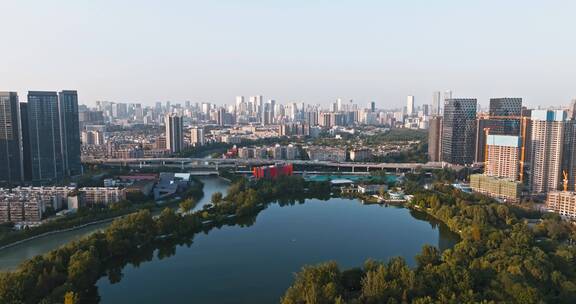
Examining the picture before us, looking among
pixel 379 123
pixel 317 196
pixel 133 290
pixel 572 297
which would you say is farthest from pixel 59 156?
pixel 379 123

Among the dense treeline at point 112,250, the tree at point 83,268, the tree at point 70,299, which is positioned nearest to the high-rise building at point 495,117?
the dense treeline at point 112,250

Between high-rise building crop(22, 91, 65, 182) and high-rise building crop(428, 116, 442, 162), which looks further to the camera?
high-rise building crop(428, 116, 442, 162)

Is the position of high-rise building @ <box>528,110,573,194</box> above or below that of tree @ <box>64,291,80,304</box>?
above

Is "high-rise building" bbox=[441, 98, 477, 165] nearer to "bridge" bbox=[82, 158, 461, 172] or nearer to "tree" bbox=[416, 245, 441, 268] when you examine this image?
"bridge" bbox=[82, 158, 461, 172]

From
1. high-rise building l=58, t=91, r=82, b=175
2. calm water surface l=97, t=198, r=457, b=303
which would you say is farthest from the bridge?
calm water surface l=97, t=198, r=457, b=303

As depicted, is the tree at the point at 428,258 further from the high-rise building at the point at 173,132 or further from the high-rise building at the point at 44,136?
the high-rise building at the point at 173,132

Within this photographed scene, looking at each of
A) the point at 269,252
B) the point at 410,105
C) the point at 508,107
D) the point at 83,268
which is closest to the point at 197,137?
the point at 508,107

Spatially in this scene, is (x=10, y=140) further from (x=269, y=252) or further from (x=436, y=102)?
(x=436, y=102)

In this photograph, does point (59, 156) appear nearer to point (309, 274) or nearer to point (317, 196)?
point (317, 196)
